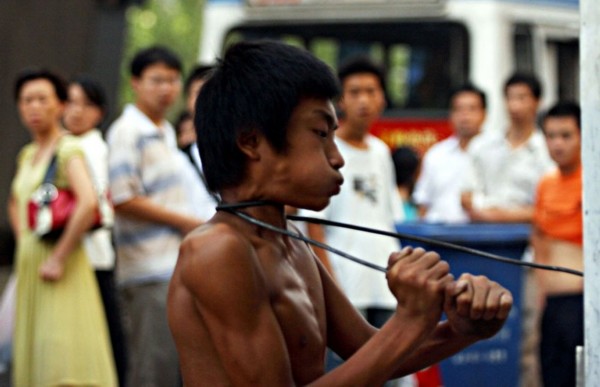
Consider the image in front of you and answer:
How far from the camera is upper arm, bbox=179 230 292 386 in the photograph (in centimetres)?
286

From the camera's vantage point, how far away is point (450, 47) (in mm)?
12344

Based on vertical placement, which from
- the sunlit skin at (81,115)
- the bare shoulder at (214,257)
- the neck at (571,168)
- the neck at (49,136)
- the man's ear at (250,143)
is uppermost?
the man's ear at (250,143)

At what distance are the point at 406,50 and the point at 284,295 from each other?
9.66 meters

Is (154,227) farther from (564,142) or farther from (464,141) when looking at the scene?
(464,141)

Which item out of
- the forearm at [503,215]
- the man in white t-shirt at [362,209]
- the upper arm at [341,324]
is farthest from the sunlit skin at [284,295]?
the forearm at [503,215]

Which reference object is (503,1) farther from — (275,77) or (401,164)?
(275,77)

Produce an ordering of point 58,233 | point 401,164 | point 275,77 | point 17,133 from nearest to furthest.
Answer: point 275,77 < point 58,233 < point 401,164 < point 17,133

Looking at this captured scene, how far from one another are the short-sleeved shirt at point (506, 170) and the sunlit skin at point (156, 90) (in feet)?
6.66

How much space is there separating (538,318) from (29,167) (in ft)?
9.16

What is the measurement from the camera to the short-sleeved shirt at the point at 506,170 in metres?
8.28

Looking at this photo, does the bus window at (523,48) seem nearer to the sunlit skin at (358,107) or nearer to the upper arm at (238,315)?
the sunlit skin at (358,107)

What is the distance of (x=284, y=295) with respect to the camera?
298cm

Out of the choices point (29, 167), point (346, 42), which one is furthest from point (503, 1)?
point (29, 167)

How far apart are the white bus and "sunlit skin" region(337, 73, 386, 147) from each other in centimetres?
505
